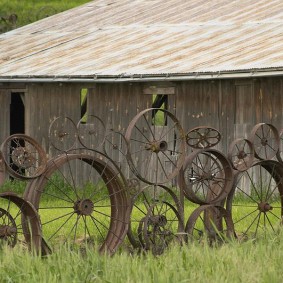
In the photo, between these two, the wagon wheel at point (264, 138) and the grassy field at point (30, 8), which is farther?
the grassy field at point (30, 8)

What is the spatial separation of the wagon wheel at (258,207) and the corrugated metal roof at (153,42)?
83.8 inches

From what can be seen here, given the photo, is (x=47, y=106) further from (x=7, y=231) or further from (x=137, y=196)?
(x=7, y=231)

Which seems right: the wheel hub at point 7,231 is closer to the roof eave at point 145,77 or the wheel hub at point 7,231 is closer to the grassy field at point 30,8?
the roof eave at point 145,77

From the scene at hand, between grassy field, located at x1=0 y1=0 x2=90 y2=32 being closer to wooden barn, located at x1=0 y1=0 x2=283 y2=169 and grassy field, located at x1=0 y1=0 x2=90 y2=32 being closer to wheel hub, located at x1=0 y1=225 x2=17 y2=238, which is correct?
wooden barn, located at x1=0 y1=0 x2=283 y2=169

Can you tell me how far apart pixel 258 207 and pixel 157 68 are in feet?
24.3

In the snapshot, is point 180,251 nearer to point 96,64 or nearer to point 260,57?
point 260,57

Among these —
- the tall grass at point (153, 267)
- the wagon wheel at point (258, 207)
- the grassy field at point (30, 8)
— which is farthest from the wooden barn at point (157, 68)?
the grassy field at point (30, 8)

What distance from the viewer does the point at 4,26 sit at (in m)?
44.8

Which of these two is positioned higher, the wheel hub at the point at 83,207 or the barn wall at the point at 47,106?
the barn wall at the point at 47,106

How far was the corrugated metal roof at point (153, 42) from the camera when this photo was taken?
799 inches

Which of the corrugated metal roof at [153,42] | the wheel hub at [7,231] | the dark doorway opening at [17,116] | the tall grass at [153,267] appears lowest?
the tall grass at [153,267]

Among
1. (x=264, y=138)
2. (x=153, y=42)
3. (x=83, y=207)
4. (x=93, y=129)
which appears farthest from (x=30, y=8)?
(x=83, y=207)

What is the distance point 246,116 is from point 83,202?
869 cm

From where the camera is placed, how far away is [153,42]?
23.6m
